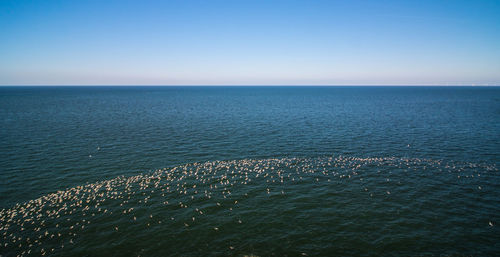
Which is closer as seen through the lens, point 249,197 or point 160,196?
point 249,197

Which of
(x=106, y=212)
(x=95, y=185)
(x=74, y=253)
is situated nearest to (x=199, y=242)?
(x=74, y=253)

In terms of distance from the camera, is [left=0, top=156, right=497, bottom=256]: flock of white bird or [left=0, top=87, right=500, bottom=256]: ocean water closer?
[left=0, top=87, right=500, bottom=256]: ocean water

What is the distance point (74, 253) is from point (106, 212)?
240 inches

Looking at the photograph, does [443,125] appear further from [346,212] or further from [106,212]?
[106,212]

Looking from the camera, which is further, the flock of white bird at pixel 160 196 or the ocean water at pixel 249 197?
the flock of white bird at pixel 160 196

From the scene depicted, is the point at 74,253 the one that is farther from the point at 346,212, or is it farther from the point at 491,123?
the point at 491,123

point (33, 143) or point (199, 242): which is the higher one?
point (33, 143)

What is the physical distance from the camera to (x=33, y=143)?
48.8 metres

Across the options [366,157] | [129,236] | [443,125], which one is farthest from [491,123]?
[129,236]

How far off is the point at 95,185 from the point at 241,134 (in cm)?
3394

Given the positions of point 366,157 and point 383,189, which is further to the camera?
point 366,157

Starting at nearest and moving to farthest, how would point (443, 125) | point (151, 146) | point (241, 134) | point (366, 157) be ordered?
1. point (366, 157)
2. point (151, 146)
3. point (241, 134)
4. point (443, 125)

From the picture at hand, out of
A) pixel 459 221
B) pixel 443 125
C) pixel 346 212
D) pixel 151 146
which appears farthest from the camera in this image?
pixel 443 125

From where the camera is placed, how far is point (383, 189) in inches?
1172
